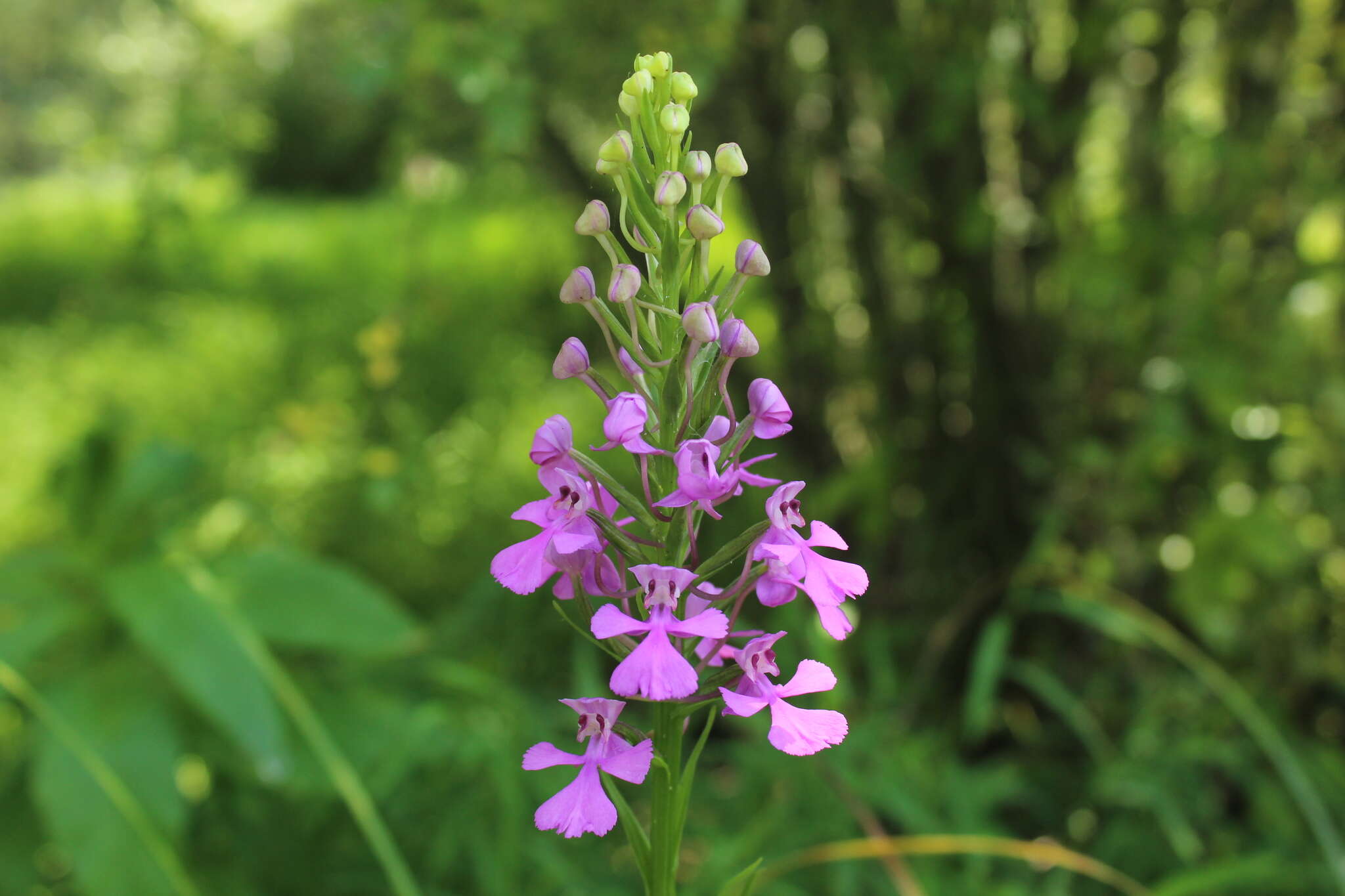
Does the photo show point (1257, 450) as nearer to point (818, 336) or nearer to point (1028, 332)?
point (1028, 332)

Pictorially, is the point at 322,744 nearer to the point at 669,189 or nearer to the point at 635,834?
the point at 635,834

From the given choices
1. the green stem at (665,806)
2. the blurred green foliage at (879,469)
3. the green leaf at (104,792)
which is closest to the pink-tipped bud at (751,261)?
the green stem at (665,806)

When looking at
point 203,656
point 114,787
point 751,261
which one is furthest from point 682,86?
point 203,656

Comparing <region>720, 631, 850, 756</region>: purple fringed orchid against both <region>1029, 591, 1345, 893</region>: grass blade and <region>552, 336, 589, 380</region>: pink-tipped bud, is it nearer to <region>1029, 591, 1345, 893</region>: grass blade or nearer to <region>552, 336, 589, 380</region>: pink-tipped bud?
<region>552, 336, 589, 380</region>: pink-tipped bud

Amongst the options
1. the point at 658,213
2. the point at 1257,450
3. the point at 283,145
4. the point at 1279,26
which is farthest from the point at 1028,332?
Result: the point at 283,145

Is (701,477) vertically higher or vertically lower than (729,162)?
lower

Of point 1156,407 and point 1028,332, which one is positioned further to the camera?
point 1028,332

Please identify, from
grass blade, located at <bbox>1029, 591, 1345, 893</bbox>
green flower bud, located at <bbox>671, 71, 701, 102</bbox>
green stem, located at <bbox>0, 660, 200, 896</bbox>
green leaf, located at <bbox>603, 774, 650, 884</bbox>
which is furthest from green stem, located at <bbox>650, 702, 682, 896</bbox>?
grass blade, located at <bbox>1029, 591, 1345, 893</bbox>
